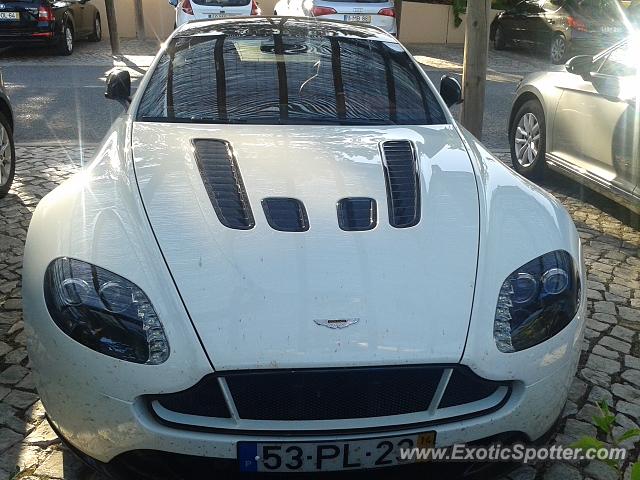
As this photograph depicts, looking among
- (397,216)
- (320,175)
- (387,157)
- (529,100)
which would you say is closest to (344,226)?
(397,216)

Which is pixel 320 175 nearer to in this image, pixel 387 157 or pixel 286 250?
pixel 387 157

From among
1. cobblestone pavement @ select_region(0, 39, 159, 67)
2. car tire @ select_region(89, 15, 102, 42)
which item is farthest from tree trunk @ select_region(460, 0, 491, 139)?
car tire @ select_region(89, 15, 102, 42)

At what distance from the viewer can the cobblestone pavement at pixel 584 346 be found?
2.66 m

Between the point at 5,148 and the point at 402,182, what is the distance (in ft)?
12.6

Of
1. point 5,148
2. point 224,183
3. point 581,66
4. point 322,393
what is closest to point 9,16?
point 5,148

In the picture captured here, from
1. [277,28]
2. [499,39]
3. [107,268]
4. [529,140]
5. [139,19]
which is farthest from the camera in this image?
[499,39]

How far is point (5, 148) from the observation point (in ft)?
17.9

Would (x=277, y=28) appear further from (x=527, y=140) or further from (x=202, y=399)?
(x=527, y=140)

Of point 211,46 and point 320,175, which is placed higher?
point 211,46

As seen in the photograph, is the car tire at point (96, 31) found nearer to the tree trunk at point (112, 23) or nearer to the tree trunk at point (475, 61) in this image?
the tree trunk at point (112, 23)

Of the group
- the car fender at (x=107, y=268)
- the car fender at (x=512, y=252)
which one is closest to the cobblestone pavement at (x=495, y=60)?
the car fender at (x=512, y=252)

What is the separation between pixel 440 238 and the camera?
98.1 inches

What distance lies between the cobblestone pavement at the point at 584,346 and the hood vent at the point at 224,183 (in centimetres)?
108

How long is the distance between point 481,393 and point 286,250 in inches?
30.7
